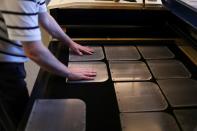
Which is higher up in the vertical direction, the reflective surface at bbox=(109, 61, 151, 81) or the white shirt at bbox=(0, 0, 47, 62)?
the white shirt at bbox=(0, 0, 47, 62)

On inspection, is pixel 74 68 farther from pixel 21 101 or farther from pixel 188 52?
pixel 188 52

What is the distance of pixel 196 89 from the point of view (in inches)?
32.5

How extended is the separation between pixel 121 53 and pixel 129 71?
160mm

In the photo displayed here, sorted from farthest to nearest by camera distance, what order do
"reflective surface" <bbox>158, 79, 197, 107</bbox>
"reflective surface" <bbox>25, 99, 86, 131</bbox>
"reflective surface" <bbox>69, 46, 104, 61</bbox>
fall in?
"reflective surface" <bbox>69, 46, 104, 61</bbox> → "reflective surface" <bbox>158, 79, 197, 107</bbox> → "reflective surface" <bbox>25, 99, 86, 131</bbox>

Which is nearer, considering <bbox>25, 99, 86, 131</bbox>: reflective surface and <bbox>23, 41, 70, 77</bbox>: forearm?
<bbox>25, 99, 86, 131</bbox>: reflective surface

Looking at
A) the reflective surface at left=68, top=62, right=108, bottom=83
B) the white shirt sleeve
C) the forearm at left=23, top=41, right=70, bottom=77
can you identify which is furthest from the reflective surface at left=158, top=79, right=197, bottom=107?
the white shirt sleeve

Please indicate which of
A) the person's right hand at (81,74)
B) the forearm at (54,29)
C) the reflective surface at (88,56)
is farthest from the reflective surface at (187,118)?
the forearm at (54,29)

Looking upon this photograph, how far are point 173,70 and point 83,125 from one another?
0.43m

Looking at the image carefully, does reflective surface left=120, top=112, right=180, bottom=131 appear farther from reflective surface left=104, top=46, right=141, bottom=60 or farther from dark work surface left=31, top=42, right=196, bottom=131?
reflective surface left=104, top=46, right=141, bottom=60

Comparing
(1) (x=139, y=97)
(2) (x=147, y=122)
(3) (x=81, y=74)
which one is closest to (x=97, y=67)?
(3) (x=81, y=74)

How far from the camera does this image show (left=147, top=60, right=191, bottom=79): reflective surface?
0.90 meters

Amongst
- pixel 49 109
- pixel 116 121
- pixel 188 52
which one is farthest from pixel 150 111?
pixel 188 52

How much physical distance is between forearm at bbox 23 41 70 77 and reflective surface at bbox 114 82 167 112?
0.18m

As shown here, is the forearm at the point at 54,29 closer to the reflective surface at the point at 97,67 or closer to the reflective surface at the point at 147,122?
the reflective surface at the point at 97,67
